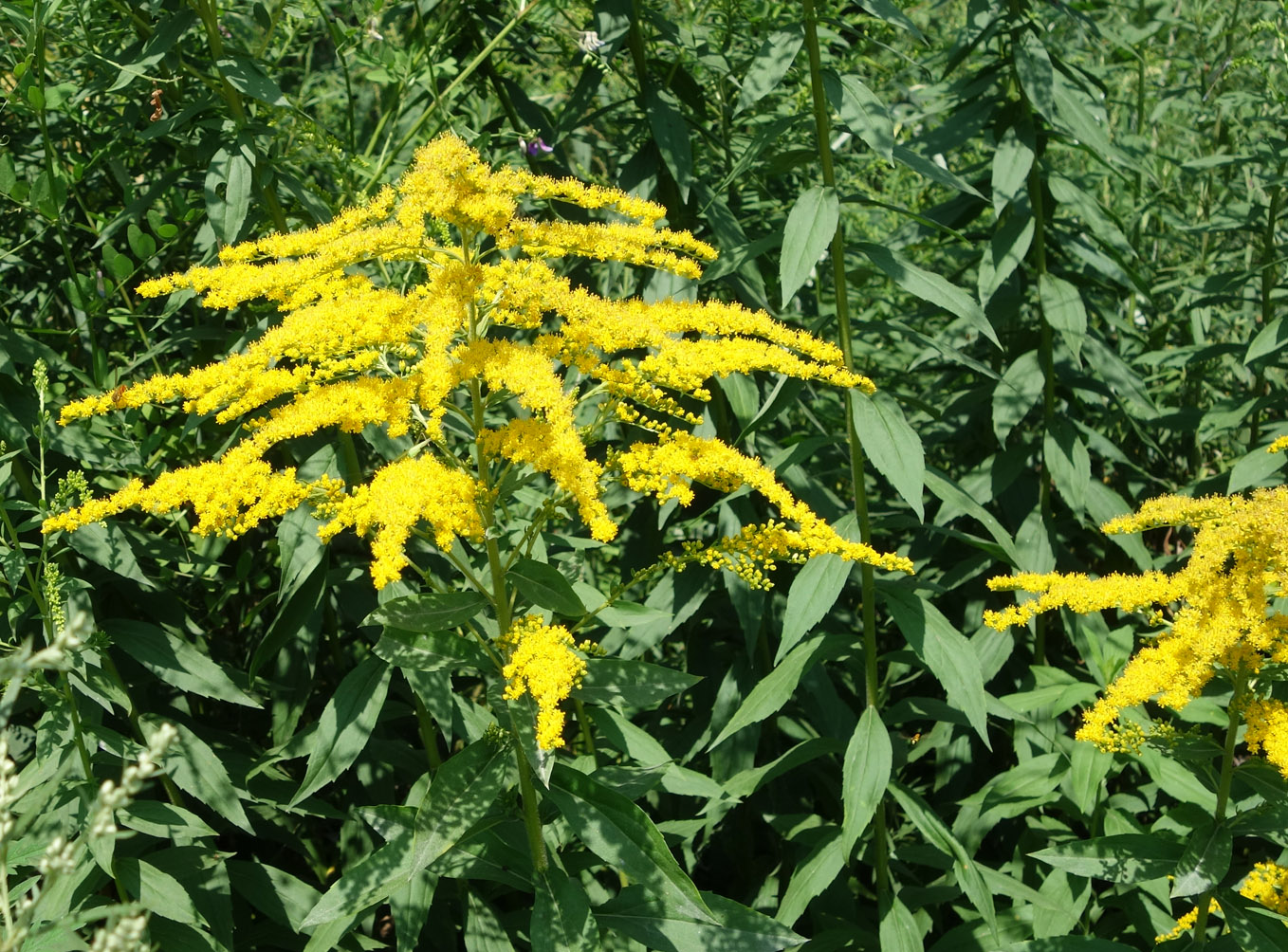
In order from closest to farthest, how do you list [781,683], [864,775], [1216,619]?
1. [1216,619]
2. [864,775]
3. [781,683]

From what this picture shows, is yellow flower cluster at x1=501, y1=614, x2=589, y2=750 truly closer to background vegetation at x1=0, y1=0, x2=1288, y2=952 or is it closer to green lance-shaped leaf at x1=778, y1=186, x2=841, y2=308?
background vegetation at x1=0, y1=0, x2=1288, y2=952

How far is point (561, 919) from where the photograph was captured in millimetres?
2244

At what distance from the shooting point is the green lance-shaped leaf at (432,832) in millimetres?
2148

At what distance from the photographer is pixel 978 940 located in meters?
2.90

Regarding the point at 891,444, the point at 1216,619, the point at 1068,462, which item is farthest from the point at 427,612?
the point at 1068,462

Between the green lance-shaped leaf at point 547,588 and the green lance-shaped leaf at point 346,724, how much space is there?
1.72ft

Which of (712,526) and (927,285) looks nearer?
(927,285)

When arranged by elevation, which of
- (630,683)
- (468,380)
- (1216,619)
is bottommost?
(630,683)

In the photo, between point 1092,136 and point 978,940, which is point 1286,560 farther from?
point 1092,136

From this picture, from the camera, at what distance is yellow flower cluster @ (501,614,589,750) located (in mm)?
1890

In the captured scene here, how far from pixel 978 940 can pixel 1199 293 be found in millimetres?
2155

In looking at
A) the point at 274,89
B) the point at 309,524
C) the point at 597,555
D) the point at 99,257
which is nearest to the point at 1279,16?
the point at 597,555

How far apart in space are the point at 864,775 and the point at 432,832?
3.33 ft

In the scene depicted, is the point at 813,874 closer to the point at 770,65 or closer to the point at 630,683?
the point at 630,683
